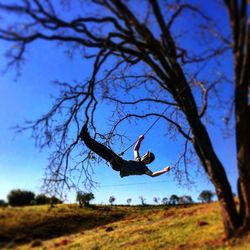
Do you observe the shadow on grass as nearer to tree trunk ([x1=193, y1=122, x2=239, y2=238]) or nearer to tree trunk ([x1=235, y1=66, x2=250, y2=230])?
tree trunk ([x1=193, y1=122, x2=239, y2=238])

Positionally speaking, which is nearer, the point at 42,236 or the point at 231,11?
the point at 231,11

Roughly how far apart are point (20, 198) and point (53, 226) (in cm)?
171

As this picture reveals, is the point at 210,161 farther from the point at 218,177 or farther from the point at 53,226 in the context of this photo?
the point at 53,226

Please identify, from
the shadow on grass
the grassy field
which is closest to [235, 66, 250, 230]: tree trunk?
the grassy field

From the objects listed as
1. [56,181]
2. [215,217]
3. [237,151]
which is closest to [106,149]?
[56,181]

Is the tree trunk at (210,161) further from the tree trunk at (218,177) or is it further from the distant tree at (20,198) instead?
the distant tree at (20,198)

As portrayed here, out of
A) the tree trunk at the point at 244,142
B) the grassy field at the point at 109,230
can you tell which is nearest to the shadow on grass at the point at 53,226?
the grassy field at the point at 109,230

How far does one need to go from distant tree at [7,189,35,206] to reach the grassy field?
0.97 meters

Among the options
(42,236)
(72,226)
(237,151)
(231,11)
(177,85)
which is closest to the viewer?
(231,11)

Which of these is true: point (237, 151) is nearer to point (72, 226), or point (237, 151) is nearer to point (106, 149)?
point (106, 149)

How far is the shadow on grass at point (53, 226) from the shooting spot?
435 inches

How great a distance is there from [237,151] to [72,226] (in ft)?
23.8

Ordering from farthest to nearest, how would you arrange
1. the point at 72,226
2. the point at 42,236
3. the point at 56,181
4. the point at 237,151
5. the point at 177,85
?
the point at 72,226, the point at 42,236, the point at 56,181, the point at 177,85, the point at 237,151

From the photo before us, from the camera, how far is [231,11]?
930cm
